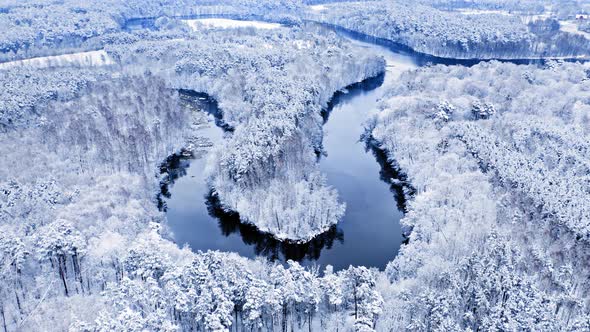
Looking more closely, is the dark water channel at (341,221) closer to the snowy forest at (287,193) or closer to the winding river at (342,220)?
the winding river at (342,220)

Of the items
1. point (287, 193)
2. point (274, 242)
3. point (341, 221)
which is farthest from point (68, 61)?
point (341, 221)

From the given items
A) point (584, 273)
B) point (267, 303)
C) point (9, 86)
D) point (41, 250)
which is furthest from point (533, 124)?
point (9, 86)

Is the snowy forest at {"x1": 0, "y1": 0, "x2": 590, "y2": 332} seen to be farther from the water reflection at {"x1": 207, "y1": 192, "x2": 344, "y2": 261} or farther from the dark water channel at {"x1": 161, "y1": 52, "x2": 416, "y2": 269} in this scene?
the dark water channel at {"x1": 161, "y1": 52, "x2": 416, "y2": 269}

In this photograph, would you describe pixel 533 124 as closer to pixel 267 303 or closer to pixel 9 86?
pixel 267 303

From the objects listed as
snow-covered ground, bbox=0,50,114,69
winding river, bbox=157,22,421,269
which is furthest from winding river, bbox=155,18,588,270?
snow-covered ground, bbox=0,50,114,69

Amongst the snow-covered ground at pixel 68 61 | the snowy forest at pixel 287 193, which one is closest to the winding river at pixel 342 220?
the snowy forest at pixel 287 193
